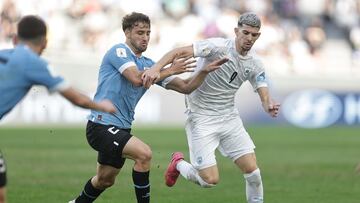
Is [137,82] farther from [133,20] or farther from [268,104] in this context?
[268,104]

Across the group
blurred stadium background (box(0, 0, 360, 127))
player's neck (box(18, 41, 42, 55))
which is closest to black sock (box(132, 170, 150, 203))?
player's neck (box(18, 41, 42, 55))

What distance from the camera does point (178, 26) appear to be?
32812mm

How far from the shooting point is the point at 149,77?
1119 cm

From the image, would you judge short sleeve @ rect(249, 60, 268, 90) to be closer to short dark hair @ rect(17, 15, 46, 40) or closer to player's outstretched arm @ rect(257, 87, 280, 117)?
player's outstretched arm @ rect(257, 87, 280, 117)

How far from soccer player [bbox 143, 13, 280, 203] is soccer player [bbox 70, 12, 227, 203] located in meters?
0.51

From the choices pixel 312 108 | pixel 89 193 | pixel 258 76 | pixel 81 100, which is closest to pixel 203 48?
pixel 258 76

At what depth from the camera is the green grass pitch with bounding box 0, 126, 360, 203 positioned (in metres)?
14.3

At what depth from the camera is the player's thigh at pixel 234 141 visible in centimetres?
1226

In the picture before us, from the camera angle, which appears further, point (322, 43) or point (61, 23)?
point (322, 43)

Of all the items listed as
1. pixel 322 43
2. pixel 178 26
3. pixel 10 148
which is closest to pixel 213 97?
pixel 10 148

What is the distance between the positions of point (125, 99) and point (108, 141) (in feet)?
1.98

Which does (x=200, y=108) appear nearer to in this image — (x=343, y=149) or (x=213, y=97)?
(x=213, y=97)

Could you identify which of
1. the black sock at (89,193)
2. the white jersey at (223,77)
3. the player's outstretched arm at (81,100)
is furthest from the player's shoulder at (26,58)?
the white jersey at (223,77)

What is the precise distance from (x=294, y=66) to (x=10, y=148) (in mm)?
13738
